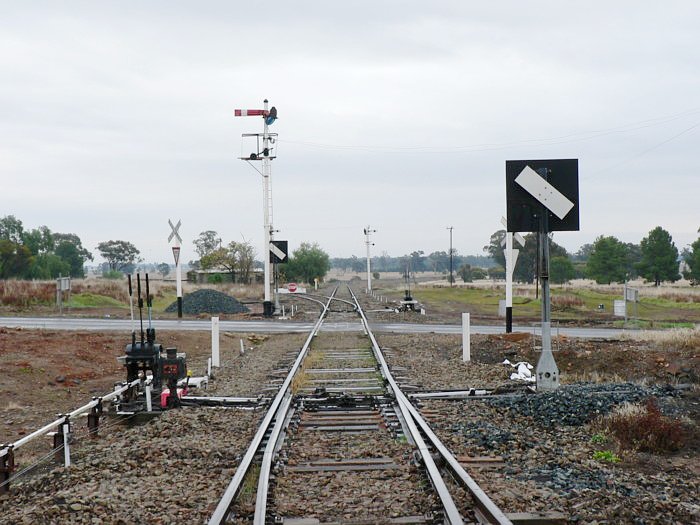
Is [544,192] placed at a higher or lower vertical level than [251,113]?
lower

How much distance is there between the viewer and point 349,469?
7020mm

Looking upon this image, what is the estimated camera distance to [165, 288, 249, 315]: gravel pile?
3781cm

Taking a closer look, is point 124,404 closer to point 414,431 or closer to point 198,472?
point 198,472

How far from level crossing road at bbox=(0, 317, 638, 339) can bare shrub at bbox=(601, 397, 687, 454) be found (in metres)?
16.4

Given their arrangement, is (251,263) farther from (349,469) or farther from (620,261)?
(349,469)

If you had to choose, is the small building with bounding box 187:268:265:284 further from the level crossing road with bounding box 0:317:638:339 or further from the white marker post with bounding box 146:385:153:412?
the white marker post with bounding box 146:385:153:412

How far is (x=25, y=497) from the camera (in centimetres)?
686

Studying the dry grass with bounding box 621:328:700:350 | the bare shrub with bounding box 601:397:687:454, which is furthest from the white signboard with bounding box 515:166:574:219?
the dry grass with bounding box 621:328:700:350

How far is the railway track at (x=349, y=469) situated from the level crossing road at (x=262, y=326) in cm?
1498

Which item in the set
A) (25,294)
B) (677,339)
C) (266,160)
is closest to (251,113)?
(266,160)

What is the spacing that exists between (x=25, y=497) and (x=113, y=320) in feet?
85.0

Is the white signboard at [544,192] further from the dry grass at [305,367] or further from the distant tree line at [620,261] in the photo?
the distant tree line at [620,261]

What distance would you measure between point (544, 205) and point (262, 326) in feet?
65.6

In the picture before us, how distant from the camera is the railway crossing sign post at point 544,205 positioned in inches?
414
